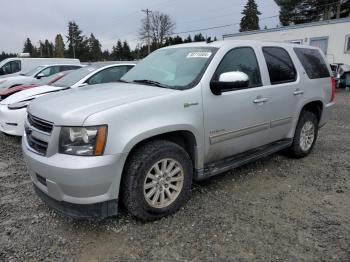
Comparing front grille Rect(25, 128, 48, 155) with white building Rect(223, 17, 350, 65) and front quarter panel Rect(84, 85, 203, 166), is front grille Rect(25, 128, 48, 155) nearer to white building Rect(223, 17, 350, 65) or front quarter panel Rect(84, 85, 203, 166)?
front quarter panel Rect(84, 85, 203, 166)

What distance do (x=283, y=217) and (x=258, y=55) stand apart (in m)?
2.06

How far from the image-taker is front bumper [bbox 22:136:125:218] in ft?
8.98

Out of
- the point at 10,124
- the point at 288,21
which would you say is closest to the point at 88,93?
the point at 10,124

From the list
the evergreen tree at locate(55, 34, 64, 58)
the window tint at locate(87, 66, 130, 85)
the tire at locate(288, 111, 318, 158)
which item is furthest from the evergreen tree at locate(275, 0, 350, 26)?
the evergreen tree at locate(55, 34, 64, 58)

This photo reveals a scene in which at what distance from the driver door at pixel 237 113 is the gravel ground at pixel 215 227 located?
22.7 inches

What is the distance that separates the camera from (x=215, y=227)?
3.23m

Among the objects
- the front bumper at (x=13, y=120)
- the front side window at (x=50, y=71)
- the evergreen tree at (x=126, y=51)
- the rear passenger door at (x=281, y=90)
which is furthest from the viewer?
the evergreen tree at (x=126, y=51)

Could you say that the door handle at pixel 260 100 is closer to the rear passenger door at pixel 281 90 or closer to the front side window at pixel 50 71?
the rear passenger door at pixel 281 90

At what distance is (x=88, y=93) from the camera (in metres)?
3.53

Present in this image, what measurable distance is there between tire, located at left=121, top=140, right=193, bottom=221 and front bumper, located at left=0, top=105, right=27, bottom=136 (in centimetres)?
366

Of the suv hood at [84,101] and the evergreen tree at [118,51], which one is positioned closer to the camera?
the suv hood at [84,101]

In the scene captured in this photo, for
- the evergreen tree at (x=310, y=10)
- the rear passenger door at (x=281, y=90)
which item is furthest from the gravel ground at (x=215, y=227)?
the evergreen tree at (x=310, y=10)

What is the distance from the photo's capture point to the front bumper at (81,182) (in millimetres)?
2736

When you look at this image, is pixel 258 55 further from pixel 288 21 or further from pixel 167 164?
pixel 288 21
